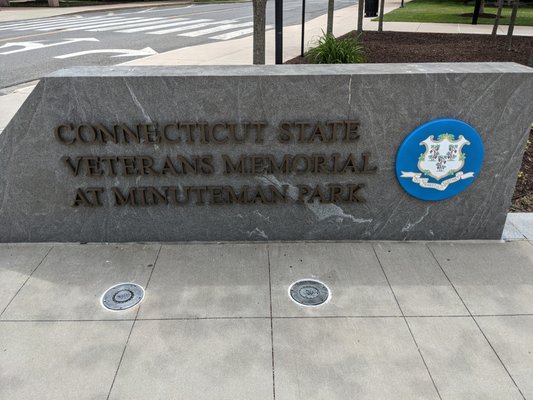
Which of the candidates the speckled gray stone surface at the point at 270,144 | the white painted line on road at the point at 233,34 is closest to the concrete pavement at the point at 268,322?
the speckled gray stone surface at the point at 270,144

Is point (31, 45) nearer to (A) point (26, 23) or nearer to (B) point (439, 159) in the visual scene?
(A) point (26, 23)

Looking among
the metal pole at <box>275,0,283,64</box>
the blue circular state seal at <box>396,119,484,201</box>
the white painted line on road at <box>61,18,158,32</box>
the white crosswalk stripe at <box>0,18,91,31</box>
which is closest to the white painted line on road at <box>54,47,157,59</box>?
the metal pole at <box>275,0,283,64</box>

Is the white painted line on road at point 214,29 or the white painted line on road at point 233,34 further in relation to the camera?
the white painted line on road at point 214,29

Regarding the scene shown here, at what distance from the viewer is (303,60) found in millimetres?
12062

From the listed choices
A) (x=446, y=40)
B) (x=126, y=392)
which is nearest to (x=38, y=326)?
(x=126, y=392)

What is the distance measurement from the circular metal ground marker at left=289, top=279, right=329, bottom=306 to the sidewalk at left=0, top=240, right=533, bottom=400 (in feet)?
0.22

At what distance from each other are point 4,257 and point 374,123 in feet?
12.1

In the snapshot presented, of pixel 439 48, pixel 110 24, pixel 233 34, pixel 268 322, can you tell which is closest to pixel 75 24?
pixel 110 24

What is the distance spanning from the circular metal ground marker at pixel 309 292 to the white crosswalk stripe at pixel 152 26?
1566cm

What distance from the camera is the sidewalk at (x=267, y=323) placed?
311 cm

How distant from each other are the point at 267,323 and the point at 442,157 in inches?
87.4

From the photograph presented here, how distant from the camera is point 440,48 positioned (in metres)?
13.9

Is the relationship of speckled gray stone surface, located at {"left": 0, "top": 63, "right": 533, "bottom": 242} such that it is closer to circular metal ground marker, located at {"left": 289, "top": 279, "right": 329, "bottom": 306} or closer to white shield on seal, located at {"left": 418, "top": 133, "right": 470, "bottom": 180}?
white shield on seal, located at {"left": 418, "top": 133, "right": 470, "bottom": 180}

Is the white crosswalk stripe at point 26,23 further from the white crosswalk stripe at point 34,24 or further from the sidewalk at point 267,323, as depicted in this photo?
the sidewalk at point 267,323
